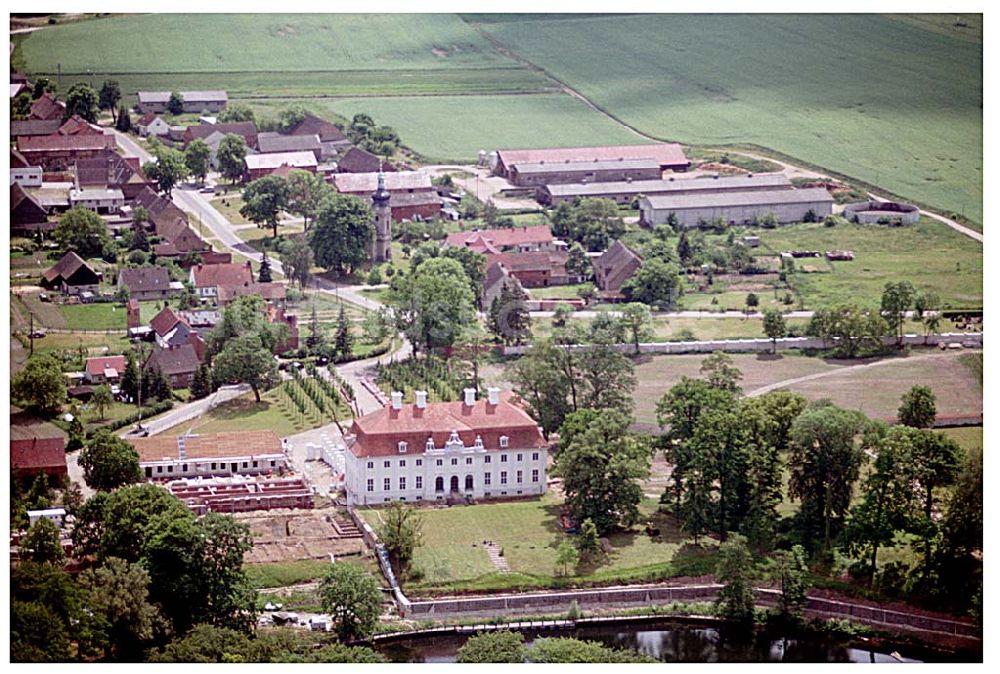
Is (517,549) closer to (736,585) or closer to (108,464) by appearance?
(736,585)

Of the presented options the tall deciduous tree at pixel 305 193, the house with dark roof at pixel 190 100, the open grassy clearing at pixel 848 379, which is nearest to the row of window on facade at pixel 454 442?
the open grassy clearing at pixel 848 379

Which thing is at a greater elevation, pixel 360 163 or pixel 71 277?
pixel 360 163

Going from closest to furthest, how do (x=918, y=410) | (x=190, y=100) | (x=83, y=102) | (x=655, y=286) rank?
(x=918, y=410) < (x=655, y=286) < (x=83, y=102) < (x=190, y=100)

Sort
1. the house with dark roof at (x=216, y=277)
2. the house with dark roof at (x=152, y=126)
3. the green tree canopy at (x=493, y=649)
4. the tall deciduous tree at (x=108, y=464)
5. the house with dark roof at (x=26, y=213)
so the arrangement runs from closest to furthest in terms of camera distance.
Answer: the green tree canopy at (x=493, y=649) < the tall deciduous tree at (x=108, y=464) < the house with dark roof at (x=216, y=277) < the house with dark roof at (x=26, y=213) < the house with dark roof at (x=152, y=126)

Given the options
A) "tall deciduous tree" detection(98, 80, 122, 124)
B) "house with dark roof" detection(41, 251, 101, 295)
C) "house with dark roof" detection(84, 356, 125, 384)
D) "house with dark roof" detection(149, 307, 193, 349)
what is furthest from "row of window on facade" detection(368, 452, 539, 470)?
"tall deciduous tree" detection(98, 80, 122, 124)

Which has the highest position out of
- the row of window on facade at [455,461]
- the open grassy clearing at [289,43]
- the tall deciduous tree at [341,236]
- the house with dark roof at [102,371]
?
the open grassy clearing at [289,43]

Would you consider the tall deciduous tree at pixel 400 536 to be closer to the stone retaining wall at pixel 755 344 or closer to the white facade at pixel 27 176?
the stone retaining wall at pixel 755 344

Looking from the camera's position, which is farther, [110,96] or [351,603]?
[110,96]

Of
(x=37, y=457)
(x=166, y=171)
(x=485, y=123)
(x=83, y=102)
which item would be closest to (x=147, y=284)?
(x=166, y=171)
